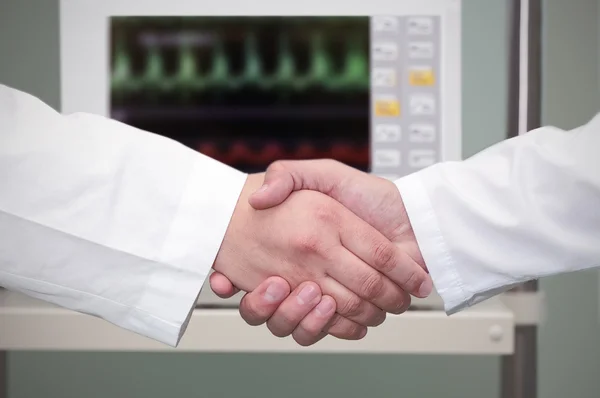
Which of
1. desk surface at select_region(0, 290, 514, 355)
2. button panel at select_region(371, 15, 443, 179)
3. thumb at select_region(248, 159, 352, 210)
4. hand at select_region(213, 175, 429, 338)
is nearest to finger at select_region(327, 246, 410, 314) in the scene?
hand at select_region(213, 175, 429, 338)

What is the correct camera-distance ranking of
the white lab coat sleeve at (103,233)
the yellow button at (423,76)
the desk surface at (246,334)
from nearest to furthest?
the white lab coat sleeve at (103,233), the desk surface at (246,334), the yellow button at (423,76)

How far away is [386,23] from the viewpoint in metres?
1.25

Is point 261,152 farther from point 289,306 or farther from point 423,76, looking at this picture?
point 289,306

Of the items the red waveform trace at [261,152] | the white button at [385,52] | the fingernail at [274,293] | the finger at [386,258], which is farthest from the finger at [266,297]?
the white button at [385,52]

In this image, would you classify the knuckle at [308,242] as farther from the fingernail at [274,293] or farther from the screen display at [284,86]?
the screen display at [284,86]

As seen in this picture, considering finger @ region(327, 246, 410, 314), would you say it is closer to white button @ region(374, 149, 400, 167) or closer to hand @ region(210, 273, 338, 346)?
hand @ region(210, 273, 338, 346)

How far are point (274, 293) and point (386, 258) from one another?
148 mm

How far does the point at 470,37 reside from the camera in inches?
50.9

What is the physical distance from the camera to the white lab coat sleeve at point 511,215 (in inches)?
30.7

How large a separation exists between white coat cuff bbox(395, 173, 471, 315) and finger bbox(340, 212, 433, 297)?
0.05 ft

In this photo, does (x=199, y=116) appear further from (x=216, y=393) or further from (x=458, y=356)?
(x=458, y=356)

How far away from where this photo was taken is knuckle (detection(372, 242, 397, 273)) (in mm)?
811

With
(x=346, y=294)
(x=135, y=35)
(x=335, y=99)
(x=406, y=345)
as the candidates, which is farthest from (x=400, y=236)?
(x=135, y=35)

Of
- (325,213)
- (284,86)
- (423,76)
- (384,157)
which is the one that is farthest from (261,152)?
(325,213)
